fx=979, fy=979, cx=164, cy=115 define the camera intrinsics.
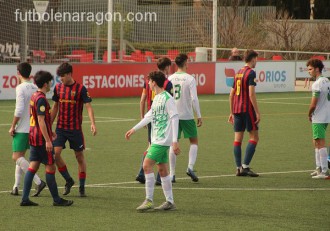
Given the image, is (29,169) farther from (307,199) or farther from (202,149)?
(202,149)

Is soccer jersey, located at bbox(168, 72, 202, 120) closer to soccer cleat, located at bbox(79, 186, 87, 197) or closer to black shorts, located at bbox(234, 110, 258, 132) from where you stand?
black shorts, located at bbox(234, 110, 258, 132)

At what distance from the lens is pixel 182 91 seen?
1478 cm

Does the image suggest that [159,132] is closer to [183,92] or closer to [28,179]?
[28,179]

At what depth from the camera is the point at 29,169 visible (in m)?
12.2

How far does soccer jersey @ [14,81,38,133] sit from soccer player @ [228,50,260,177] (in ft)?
12.5

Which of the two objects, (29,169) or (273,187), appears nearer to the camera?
(29,169)

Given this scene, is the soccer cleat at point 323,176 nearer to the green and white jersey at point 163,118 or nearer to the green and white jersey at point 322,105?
the green and white jersey at point 322,105

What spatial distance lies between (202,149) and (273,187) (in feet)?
16.0

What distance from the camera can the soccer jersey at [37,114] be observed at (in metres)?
12.0

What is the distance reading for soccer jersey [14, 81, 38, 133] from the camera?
42.6ft

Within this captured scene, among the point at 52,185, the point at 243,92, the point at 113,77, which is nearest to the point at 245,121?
the point at 243,92

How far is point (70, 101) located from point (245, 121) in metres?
3.73

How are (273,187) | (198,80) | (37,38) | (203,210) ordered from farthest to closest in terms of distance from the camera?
(37,38)
(198,80)
(273,187)
(203,210)

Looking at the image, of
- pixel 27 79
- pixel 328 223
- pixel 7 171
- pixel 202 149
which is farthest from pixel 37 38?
pixel 328 223
